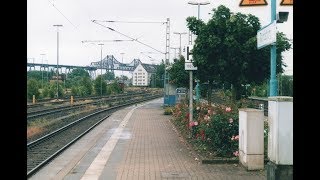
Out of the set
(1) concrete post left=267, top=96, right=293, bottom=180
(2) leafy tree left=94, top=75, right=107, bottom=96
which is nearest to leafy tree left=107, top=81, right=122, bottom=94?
(2) leafy tree left=94, top=75, right=107, bottom=96

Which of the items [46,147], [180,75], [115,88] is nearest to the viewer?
[46,147]

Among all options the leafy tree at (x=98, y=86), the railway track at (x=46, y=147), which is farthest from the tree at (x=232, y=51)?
the leafy tree at (x=98, y=86)

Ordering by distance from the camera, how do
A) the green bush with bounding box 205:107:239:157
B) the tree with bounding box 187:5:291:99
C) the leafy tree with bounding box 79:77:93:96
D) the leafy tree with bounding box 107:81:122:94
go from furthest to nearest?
the leafy tree with bounding box 107:81:122:94
the leafy tree with bounding box 79:77:93:96
the tree with bounding box 187:5:291:99
the green bush with bounding box 205:107:239:157

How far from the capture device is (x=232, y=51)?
16.5m

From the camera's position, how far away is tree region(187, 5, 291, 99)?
54.4ft

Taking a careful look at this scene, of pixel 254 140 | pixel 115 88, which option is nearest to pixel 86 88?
pixel 115 88

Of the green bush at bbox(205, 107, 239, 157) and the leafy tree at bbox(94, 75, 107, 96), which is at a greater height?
the leafy tree at bbox(94, 75, 107, 96)

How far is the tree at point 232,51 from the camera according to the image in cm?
1658

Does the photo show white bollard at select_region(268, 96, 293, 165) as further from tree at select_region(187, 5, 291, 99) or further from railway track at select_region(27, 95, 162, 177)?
tree at select_region(187, 5, 291, 99)

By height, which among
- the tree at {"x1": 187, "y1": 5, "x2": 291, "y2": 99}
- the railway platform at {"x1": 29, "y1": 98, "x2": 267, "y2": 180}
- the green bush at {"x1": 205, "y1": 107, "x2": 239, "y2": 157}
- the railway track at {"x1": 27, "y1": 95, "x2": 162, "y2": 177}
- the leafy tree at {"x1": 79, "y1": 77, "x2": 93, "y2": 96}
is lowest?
the railway track at {"x1": 27, "y1": 95, "x2": 162, "y2": 177}

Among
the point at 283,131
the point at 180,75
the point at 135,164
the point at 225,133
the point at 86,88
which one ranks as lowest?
the point at 135,164

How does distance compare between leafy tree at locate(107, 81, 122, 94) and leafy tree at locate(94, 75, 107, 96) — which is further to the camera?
leafy tree at locate(107, 81, 122, 94)

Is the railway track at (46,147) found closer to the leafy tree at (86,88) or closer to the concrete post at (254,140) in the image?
the concrete post at (254,140)

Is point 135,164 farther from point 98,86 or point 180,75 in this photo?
point 98,86
